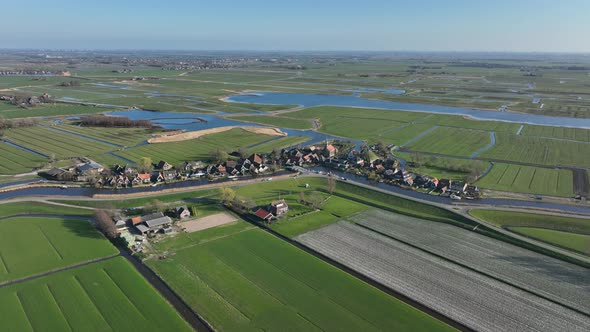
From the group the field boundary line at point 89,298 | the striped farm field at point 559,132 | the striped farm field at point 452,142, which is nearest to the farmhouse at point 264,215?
the field boundary line at point 89,298

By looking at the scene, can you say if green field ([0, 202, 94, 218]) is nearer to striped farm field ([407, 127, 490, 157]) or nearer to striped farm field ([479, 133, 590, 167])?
striped farm field ([407, 127, 490, 157])

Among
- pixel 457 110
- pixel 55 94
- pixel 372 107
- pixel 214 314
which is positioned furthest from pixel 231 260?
pixel 55 94

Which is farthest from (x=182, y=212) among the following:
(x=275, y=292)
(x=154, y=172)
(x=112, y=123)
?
(x=112, y=123)

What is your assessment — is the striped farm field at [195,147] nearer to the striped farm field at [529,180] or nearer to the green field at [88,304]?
the green field at [88,304]

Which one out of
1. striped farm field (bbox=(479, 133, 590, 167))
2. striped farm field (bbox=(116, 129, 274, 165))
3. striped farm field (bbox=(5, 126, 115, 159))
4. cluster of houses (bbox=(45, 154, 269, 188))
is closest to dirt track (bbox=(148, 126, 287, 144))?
striped farm field (bbox=(116, 129, 274, 165))

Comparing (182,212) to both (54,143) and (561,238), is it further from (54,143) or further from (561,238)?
(54,143)

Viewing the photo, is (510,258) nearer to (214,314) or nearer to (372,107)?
(214,314)
